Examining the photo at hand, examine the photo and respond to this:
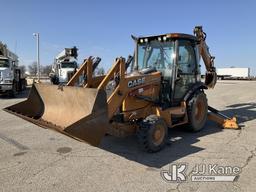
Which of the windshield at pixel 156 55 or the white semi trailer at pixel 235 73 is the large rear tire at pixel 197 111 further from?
the white semi trailer at pixel 235 73

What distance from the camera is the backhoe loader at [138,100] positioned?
4863mm

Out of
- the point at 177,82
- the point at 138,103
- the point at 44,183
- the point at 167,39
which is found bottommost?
the point at 44,183

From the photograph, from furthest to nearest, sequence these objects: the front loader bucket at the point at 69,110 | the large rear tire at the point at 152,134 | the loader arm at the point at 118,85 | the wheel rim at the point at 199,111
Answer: the wheel rim at the point at 199,111 < the large rear tire at the point at 152,134 < the loader arm at the point at 118,85 < the front loader bucket at the point at 69,110

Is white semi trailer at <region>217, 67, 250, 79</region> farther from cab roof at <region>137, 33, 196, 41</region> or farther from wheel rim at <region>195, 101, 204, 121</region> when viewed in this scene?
cab roof at <region>137, 33, 196, 41</region>

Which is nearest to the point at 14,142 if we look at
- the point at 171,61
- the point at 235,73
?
the point at 171,61

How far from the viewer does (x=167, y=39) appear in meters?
6.90

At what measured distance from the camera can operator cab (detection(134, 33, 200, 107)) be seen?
6.84 m

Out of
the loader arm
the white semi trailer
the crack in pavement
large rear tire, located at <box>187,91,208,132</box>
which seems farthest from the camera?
the white semi trailer

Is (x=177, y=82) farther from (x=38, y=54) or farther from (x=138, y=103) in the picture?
(x=38, y=54)

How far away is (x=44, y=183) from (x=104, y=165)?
1146 millimetres

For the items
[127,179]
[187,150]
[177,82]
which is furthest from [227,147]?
[127,179]

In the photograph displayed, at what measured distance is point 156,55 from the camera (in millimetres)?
7230

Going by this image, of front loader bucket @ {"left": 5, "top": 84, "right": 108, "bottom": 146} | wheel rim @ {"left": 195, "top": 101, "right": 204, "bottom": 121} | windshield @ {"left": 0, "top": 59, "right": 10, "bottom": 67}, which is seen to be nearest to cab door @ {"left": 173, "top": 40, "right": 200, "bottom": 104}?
wheel rim @ {"left": 195, "top": 101, "right": 204, "bottom": 121}

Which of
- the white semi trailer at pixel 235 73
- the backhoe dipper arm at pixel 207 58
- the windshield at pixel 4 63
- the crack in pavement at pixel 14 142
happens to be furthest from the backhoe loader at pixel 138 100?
the white semi trailer at pixel 235 73
